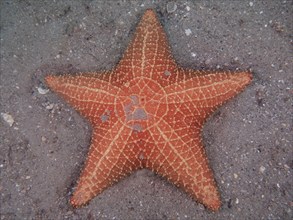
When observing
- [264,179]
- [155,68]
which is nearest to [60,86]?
[155,68]

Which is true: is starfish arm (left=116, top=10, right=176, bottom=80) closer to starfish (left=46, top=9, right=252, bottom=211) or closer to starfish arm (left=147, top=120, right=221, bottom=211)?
starfish (left=46, top=9, right=252, bottom=211)

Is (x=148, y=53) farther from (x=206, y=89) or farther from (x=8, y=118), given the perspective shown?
(x=8, y=118)

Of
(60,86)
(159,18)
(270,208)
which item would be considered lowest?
(270,208)

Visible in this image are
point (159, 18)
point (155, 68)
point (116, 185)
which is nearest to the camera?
point (155, 68)

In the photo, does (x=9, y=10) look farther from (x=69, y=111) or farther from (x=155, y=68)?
(x=155, y=68)

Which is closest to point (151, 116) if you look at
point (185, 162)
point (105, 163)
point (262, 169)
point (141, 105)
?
point (141, 105)

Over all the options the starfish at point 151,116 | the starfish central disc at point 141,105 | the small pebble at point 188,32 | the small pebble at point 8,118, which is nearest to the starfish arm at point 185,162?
the starfish at point 151,116
